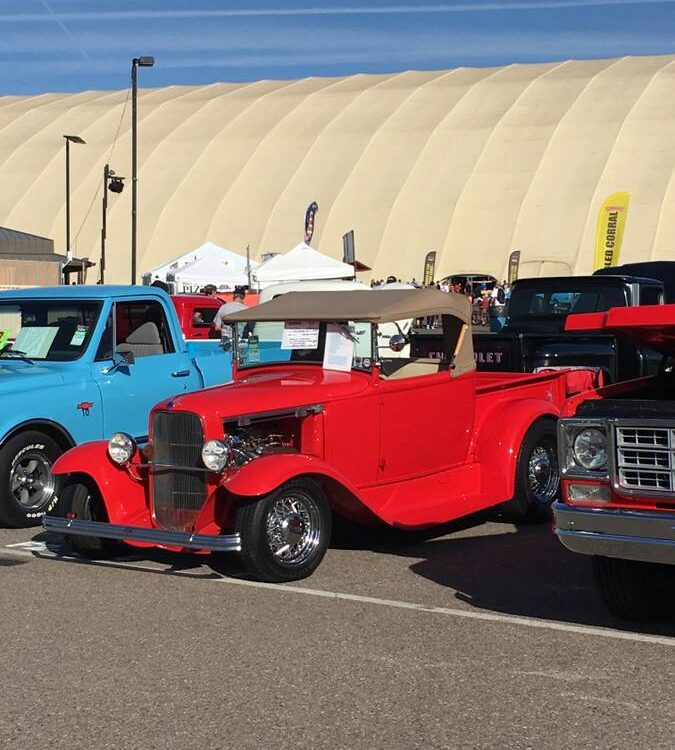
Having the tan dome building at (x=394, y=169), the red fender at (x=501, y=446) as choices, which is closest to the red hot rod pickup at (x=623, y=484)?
the red fender at (x=501, y=446)

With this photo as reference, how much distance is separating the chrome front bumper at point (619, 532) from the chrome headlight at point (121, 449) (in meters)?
3.34

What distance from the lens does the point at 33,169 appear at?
5694 centimetres

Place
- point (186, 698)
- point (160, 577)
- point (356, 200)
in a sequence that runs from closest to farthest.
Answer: point (186, 698) < point (160, 577) < point (356, 200)

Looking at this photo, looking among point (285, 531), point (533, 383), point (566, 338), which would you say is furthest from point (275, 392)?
point (566, 338)

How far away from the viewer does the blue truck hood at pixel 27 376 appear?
979cm

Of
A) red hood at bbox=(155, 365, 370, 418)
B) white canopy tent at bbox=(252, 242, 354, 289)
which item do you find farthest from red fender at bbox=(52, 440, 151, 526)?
white canopy tent at bbox=(252, 242, 354, 289)

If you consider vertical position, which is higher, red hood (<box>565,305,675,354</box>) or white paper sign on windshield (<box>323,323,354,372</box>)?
red hood (<box>565,305,675,354</box>)

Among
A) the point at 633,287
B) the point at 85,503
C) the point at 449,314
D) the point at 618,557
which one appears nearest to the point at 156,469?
the point at 85,503

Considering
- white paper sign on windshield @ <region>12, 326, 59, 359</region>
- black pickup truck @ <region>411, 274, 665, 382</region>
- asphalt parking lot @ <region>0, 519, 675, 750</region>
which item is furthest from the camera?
black pickup truck @ <region>411, 274, 665, 382</region>

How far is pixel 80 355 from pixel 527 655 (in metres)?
5.94

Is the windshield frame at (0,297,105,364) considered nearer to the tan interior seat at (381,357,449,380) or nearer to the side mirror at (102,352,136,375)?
the side mirror at (102,352,136,375)

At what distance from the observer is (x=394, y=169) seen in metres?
50.7

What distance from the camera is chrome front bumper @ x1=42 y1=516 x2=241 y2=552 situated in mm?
6984

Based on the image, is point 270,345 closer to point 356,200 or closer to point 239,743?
point 239,743
